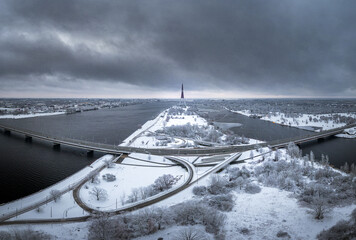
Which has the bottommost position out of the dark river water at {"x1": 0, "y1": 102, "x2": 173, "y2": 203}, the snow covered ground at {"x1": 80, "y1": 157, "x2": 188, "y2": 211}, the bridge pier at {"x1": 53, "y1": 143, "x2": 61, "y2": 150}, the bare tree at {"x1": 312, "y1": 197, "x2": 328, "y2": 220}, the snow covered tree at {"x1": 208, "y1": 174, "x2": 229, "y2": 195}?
the dark river water at {"x1": 0, "y1": 102, "x2": 173, "y2": 203}

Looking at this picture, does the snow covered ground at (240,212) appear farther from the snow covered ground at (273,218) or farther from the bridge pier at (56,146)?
the bridge pier at (56,146)

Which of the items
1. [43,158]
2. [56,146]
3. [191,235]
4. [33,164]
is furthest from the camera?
[56,146]

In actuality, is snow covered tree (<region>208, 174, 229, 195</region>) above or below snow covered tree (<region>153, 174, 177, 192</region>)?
above

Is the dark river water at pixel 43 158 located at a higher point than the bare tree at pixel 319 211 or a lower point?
lower

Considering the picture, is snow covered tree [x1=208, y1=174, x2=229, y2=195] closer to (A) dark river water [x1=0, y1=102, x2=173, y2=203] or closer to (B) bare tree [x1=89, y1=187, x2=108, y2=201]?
(B) bare tree [x1=89, y1=187, x2=108, y2=201]

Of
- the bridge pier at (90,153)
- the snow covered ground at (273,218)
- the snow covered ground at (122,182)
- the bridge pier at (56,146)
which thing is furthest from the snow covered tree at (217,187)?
the bridge pier at (56,146)

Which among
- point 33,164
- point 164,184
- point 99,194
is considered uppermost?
point 164,184

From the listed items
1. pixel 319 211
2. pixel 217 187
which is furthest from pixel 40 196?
pixel 319 211

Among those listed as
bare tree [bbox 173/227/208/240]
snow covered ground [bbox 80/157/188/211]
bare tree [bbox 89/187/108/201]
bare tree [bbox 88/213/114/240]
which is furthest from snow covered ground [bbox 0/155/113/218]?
bare tree [bbox 173/227/208/240]

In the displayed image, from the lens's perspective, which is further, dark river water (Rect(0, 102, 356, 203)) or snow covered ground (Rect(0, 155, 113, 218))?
dark river water (Rect(0, 102, 356, 203))

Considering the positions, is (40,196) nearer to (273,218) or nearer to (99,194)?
(99,194)

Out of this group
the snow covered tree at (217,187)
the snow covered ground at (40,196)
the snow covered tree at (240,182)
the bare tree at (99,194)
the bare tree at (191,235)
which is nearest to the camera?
the bare tree at (191,235)

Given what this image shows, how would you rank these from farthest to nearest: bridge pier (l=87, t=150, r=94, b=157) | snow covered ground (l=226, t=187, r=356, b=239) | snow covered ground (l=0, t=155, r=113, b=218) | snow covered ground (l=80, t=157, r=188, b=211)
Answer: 1. bridge pier (l=87, t=150, r=94, b=157)
2. snow covered ground (l=80, t=157, r=188, b=211)
3. snow covered ground (l=0, t=155, r=113, b=218)
4. snow covered ground (l=226, t=187, r=356, b=239)

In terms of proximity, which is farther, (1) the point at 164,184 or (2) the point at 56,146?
(2) the point at 56,146
